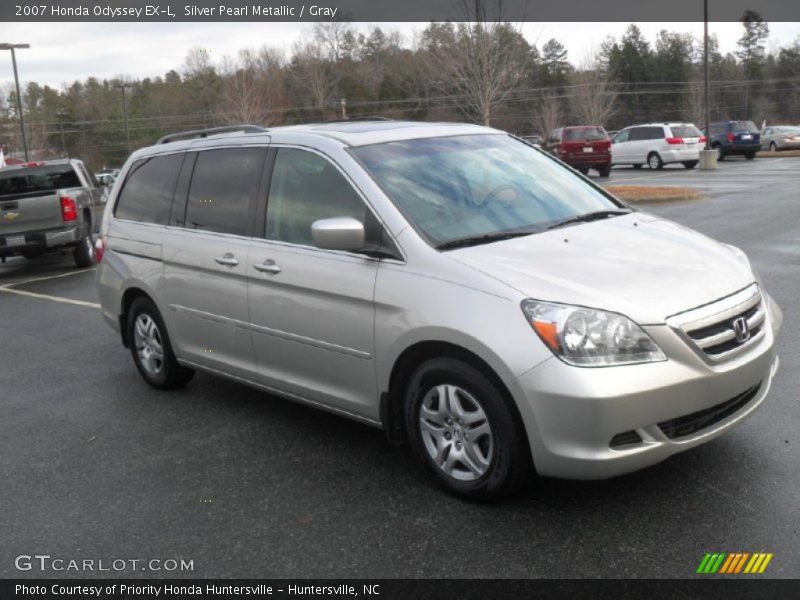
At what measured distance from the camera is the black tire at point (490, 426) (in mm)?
3730

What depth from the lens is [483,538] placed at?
369 centimetres

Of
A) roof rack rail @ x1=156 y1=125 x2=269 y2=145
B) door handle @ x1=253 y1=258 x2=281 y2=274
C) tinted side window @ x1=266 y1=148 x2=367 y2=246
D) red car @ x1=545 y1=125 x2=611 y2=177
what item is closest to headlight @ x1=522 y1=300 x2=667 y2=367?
tinted side window @ x1=266 y1=148 x2=367 y2=246

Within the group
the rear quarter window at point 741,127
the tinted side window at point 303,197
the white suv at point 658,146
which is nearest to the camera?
the tinted side window at point 303,197

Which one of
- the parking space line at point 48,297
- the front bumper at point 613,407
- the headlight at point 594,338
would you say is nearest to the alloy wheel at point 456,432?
the front bumper at point 613,407

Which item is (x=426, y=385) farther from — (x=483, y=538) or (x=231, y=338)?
(x=231, y=338)

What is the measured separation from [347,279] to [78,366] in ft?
12.6

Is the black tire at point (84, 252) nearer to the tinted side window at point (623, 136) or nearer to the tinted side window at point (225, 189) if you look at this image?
the tinted side window at point (225, 189)

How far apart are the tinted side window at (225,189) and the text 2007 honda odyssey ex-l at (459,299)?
1cm

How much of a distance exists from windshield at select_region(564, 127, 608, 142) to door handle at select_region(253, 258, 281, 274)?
28132mm

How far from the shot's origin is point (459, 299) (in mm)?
3863

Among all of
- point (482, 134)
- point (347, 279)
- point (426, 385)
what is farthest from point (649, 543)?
point (482, 134)

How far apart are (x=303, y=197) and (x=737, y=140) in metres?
34.6

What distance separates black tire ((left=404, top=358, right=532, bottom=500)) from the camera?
12.2ft

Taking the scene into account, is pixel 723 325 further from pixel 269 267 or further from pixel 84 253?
pixel 84 253
